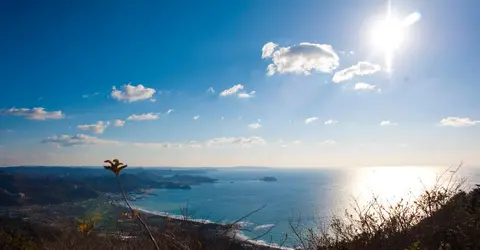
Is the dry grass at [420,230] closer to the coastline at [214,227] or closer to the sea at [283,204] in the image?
the sea at [283,204]

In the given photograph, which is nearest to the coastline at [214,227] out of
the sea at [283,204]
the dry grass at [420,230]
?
the sea at [283,204]

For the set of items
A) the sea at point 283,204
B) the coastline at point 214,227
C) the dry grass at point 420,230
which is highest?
the coastline at point 214,227

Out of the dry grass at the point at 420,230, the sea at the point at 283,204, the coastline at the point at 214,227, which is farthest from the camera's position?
the sea at the point at 283,204

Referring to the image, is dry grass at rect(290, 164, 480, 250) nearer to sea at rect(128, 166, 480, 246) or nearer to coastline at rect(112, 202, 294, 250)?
sea at rect(128, 166, 480, 246)

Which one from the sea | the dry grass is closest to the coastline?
the sea

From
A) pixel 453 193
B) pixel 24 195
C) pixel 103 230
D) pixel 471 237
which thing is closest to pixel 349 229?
pixel 471 237

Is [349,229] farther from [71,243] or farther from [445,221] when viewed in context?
[71,243]

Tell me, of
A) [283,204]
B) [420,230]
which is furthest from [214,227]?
[283,204]

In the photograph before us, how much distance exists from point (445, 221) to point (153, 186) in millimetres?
115906

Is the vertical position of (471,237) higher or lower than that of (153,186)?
higher

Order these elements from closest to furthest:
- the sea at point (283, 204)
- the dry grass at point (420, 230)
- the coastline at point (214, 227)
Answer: the coastline at point (214, 227) → the dry grass at point (420, 230) → the sea at point (283, 204)

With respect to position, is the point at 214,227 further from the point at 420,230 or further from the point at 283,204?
the point at 283,204

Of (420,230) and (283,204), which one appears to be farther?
(283,204)

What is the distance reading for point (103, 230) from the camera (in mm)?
5191
